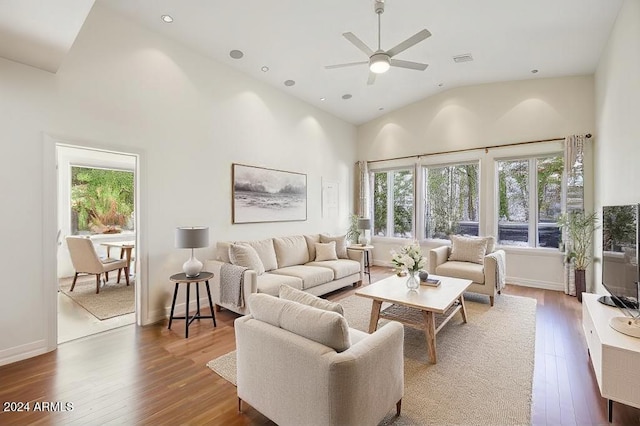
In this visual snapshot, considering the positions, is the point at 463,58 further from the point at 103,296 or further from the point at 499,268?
the point at 103,296

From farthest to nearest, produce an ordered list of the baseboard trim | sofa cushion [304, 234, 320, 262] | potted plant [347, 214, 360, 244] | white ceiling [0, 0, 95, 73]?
potted plant [347, 214, 360, 244], sofa cushion [304, 234, 320, 262], the baseboard trim, white ceiling [0, 0, 95, 73]

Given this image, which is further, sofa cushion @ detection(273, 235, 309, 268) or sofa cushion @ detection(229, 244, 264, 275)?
sofa cushion @ detection(273, 235, 309, 268)

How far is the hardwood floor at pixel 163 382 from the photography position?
210cm

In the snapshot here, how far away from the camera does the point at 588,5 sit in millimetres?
3396

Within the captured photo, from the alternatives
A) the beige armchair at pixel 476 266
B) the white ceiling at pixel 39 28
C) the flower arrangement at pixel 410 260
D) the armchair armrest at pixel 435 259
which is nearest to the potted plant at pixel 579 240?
the beige armchair at pixel 476 266

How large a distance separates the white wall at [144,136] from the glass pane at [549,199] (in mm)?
4508

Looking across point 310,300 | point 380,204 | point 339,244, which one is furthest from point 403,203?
point 310,300

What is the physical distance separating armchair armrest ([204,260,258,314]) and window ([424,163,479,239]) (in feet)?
14.7

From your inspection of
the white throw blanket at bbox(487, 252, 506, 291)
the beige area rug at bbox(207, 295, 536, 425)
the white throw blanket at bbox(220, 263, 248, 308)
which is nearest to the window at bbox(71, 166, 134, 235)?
the white throw blanket at bbox(220, 263, 248, 308)

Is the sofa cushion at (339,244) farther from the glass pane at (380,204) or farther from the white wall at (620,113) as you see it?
the white wall at (620,113)

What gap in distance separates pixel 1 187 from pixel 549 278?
24.8 feet

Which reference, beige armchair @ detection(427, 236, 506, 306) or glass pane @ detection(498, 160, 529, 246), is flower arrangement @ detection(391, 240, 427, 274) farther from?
glass pane @ detection(498, 160, 529, 246)

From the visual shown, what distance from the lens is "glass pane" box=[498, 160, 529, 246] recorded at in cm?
565

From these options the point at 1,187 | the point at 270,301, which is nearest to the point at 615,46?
the point at 270,301
